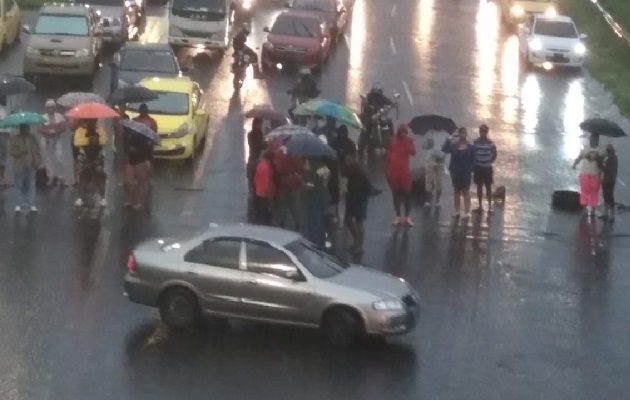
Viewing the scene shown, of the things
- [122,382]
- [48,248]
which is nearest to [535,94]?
[48,248]

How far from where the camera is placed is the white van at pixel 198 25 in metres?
40.9

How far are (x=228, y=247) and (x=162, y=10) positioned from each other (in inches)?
1343

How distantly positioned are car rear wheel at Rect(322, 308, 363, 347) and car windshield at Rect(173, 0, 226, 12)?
26.2 meters

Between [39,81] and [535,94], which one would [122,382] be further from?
[535,94]

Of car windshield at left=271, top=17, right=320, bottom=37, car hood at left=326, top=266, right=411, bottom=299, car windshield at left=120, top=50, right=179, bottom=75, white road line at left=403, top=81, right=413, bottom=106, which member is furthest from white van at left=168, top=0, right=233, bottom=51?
car hood at left=326, top=266, right=411, bottom=299

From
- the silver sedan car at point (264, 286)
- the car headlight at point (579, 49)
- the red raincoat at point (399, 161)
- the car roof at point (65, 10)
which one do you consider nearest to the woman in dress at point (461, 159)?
the red raincoat at point (399, 161)

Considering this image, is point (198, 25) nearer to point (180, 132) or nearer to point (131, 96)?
point (180, 132)

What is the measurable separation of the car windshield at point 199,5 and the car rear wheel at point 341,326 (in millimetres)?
26227

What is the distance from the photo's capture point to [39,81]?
3566cm

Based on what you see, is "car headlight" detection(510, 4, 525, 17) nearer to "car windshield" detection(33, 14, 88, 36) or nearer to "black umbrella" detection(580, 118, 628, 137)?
"car windshield" detection(33, 14, 88, 36)

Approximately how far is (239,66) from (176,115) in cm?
892

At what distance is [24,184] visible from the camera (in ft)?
74.3

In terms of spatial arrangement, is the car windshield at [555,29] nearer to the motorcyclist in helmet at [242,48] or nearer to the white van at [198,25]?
the white van at [198,25]

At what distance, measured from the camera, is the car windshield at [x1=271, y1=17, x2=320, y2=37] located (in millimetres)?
40500
